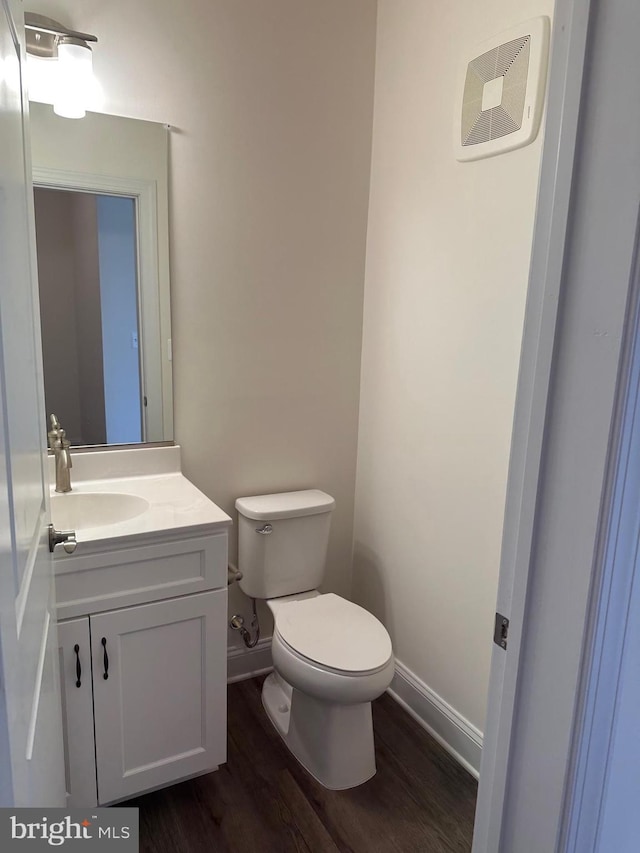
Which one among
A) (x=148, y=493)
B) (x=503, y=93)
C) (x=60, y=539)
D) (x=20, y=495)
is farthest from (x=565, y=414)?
(x=148, y=493)

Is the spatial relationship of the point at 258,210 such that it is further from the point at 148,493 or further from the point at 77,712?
the point at 77,712

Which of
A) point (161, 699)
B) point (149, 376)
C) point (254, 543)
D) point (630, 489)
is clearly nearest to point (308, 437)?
point (254, 543)

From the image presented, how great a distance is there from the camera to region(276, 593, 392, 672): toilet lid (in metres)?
1.72

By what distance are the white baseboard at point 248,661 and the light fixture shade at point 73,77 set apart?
6.19ft

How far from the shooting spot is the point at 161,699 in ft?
5.28

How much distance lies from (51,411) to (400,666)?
1.54 meters

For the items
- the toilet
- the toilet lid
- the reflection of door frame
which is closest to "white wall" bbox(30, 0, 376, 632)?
the reflection of door frame

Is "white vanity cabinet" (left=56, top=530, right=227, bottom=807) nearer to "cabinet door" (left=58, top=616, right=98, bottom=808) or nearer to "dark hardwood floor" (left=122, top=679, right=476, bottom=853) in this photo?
"cabinet door" (left=58, top=616, right=98, bottom=808)

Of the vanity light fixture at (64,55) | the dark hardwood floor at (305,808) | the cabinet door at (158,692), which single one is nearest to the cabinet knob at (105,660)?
the cabinet door at (158,692)

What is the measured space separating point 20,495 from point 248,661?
1.77 metres

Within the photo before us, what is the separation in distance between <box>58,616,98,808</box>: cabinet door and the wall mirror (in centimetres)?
65

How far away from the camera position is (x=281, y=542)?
2098mm

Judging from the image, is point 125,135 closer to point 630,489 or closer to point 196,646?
point 196,646

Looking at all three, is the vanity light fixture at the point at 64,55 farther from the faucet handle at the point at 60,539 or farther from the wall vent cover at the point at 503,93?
the faucet handle at the point at 60,539
